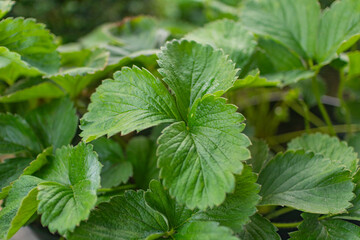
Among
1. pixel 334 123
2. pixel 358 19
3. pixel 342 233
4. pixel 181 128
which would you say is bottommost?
pixel 334 123

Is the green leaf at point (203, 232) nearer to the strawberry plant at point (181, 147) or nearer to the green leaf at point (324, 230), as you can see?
the strawberry plant at point (181, 147)

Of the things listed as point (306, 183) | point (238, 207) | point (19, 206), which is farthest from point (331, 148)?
point (19, 206)

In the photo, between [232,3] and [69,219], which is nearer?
[69,219]

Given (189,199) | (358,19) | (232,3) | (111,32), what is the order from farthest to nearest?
1. (232,3)
2. (111,32)
3. (358,19)
4. (189,199)

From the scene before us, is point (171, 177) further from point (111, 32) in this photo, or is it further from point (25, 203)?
point (111, 32)

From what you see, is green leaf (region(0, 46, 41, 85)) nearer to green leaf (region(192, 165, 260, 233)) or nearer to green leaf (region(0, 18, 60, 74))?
green leaf (region(0, 18, 60, 74))

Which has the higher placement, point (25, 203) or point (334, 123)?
point (25, 203)

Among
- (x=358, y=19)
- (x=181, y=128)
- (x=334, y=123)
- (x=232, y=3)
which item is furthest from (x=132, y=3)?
(x=181, y=128)
